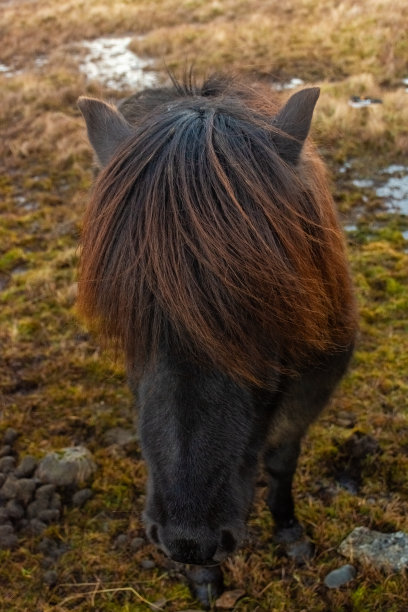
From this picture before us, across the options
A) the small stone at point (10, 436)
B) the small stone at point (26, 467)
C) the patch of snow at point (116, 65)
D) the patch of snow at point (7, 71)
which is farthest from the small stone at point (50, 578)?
the patch of snow at point (7, 71)

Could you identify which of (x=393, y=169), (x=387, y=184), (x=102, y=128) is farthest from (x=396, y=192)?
(x=102, y=128)

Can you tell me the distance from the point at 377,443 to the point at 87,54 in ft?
46.1

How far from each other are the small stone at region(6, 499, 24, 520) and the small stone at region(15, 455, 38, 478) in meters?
0.20

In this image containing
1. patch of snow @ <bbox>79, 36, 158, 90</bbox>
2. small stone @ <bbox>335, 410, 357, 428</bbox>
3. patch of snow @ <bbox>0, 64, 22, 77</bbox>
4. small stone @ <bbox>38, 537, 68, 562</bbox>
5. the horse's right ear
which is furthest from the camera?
patch of snow @ <bbox>0, 64, 22, 77</bbox>

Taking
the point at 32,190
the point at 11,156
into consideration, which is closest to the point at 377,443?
the point at 32,190

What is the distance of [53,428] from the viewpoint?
373cm

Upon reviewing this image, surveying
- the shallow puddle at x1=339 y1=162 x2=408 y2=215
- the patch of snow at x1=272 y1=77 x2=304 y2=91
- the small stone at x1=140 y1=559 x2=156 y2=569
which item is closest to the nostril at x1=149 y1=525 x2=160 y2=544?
the small stone at x1=140 y1=559 x2=156 y2=569

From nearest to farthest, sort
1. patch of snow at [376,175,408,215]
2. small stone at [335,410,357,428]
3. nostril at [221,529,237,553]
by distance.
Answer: nostril at [221,529,237,553] < small stone at [335,410,357,428] < patch of snow at [376,175,408,215]

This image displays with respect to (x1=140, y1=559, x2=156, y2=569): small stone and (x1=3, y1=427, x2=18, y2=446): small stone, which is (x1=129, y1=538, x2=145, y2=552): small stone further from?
(x1=3, y1=427, x2=18, y2=446): small stone

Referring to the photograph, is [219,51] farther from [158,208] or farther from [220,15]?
[158,208]

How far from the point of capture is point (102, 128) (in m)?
2.13

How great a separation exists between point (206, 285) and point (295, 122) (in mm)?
706

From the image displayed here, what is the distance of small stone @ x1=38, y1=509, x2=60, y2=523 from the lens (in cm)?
306

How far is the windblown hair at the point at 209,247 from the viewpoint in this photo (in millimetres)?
1605
